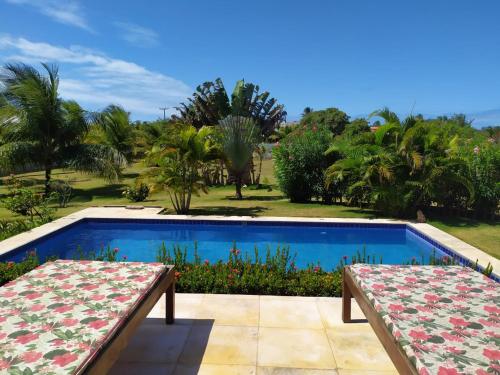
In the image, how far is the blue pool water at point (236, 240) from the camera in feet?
28.1

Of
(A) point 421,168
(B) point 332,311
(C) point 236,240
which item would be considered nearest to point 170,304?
(B) point 332,311

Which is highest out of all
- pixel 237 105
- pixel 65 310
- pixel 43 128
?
pixel 237 105

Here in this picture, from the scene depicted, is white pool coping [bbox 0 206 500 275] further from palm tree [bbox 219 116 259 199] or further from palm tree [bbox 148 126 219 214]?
palm tree [bbox 219 116 259 199]

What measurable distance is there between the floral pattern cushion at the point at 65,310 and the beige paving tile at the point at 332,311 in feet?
6.55

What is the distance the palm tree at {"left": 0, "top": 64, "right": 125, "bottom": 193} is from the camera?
15321 millimetres

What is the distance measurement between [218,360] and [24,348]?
1767mm

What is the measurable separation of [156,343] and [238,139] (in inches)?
416

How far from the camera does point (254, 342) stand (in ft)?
13.3

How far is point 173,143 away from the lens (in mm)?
11195

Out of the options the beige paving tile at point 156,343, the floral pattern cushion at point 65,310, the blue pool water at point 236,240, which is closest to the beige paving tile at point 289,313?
the beige paving tile at point 156,343

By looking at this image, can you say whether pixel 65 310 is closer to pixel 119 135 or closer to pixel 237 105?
pixel 237 105

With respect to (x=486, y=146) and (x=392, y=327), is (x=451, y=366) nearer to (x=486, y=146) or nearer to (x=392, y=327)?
(x=392, y=327)

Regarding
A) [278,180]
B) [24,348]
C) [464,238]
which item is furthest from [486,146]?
[24,348]

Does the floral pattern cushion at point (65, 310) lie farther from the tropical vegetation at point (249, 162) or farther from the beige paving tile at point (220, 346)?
the tropical vegetation at point (249, 162)
